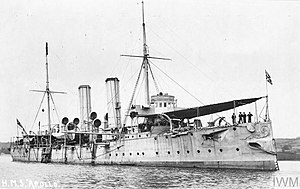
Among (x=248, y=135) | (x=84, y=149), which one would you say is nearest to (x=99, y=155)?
(x=84, y=149)

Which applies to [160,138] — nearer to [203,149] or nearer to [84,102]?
[203,149]

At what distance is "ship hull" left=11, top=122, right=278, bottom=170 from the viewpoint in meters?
23.4

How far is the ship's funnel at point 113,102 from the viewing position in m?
36.2

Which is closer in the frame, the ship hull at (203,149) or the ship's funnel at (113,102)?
the ship hull at (203,149)

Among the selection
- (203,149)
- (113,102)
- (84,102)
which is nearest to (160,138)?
(203,149)

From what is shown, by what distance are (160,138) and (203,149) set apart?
3.17 meters

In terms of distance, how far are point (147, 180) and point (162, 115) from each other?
9.17m

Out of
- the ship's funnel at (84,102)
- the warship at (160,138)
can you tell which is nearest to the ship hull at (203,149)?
the warship at (160,138)

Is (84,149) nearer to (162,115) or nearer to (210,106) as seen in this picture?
(162,115)

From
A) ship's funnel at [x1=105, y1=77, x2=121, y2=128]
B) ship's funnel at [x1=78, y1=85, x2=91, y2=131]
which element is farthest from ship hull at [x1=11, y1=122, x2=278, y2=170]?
ship's funnel at [x1=78, y1=85, x2=91, y2=131]

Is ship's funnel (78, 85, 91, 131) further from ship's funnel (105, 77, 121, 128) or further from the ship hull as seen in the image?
the ship hull

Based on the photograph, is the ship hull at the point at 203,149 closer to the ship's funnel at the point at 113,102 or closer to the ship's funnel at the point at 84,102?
the ship's funnel at the point at 113,102

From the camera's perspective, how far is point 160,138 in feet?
89.4

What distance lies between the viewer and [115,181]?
1977cm
